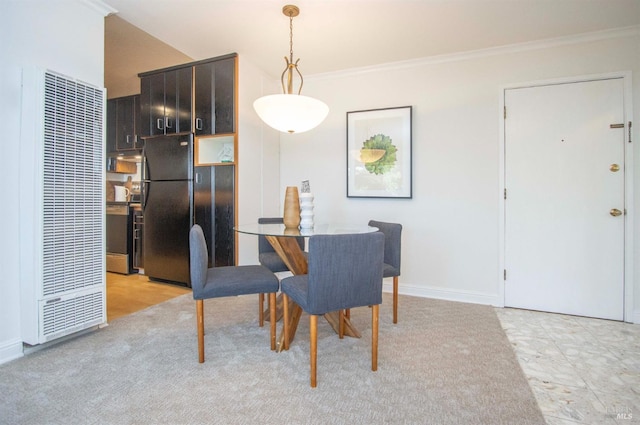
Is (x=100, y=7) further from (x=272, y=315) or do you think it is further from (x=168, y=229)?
(x=272, y=315)

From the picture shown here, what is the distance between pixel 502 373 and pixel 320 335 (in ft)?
3.81

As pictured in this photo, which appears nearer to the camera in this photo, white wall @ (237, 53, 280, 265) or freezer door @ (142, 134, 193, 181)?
white wall @ (237, 53, 280, 265)

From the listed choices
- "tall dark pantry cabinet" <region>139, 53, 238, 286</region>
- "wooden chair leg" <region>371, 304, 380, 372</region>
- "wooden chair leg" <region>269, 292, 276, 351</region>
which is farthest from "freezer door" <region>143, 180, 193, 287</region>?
"wooden chair leg" <region>371, 304, 380, 372</region>

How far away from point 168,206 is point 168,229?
256 millimetres

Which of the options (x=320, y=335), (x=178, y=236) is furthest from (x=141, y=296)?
(x=320, y=335)

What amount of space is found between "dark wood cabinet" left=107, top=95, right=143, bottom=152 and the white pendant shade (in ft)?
9.67

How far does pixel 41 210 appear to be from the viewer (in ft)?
6.57

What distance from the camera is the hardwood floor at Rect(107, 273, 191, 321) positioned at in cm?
292

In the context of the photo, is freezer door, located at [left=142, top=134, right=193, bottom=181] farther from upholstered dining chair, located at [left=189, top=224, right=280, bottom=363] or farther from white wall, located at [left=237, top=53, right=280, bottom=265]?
upholstered dining chair, located at [left=189, top=224, right=280, bottom=363]

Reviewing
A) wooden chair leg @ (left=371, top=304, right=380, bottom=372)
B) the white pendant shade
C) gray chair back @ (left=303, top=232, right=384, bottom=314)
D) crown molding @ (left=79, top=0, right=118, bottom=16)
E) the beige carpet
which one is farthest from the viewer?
crown molding @ (left=79, top=0, right=118, bottom=16)

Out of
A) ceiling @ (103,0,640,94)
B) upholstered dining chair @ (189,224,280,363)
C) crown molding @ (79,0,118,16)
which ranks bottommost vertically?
upholstered dining chair @ (189,224,280,363)

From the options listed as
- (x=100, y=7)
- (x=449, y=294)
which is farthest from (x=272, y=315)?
(x=100, y=7)

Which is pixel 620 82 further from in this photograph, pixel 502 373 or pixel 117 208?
pixel 117 208

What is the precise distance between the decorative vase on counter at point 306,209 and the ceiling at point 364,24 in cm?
138
